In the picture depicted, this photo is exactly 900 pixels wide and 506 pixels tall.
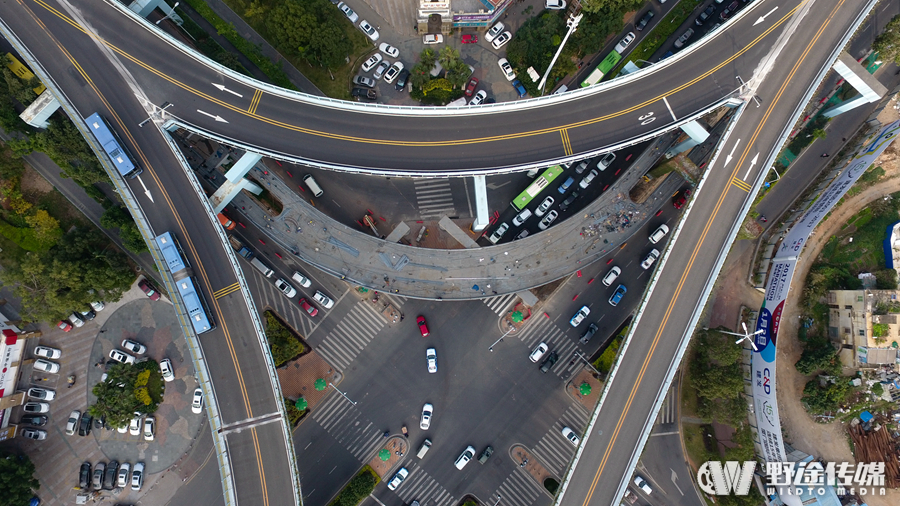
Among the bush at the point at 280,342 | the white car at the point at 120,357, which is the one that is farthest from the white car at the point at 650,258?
the white car at the point at 120,357

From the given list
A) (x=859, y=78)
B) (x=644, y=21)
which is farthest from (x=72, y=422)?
(x=859, y=78)

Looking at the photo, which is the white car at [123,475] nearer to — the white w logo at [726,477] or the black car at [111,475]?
the black car at [111,475]

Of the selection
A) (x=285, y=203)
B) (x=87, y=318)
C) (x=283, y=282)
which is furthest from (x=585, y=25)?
(x=87, y=318)

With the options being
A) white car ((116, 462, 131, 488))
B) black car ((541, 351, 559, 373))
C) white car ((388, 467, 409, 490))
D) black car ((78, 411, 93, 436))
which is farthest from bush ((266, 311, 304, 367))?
black car ((541, 351, 559, 373))

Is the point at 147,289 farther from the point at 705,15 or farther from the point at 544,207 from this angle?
the point at 705,15

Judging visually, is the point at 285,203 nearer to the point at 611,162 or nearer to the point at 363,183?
the point at 363,183
